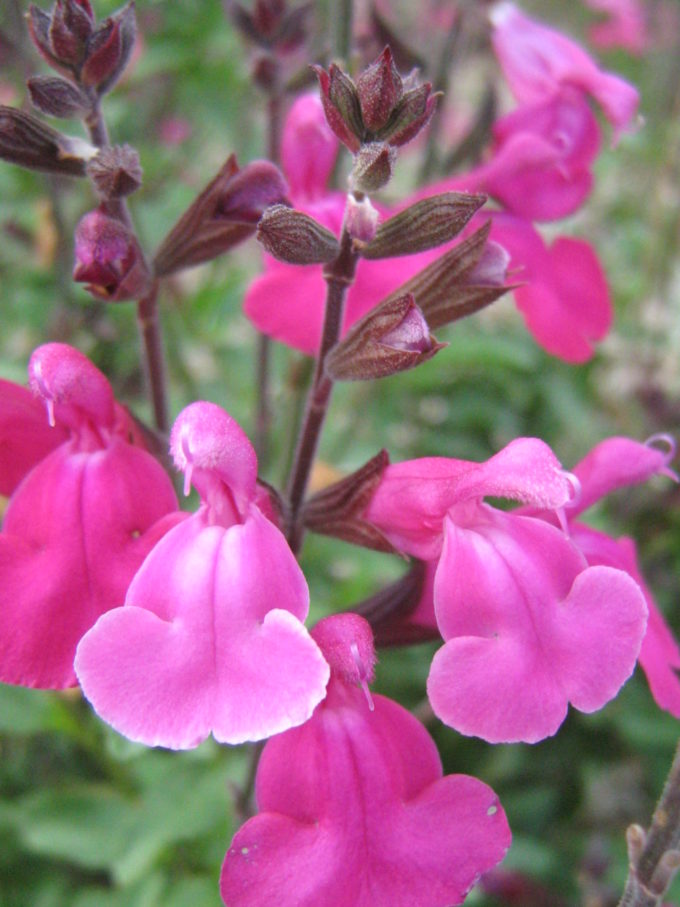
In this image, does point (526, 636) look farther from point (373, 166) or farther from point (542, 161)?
point (542, 161)

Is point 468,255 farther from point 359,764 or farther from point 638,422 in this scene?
point 638,422

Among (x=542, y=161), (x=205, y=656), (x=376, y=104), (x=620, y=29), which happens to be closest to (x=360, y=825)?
(x=205, y=656)

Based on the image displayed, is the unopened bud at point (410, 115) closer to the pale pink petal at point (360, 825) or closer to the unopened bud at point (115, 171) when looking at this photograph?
the unopened bud at point (115, 171)

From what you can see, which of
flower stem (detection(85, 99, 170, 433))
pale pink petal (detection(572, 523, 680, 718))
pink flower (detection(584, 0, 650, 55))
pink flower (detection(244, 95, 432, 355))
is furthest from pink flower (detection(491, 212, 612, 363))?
pink flower (detection(584, 0, 650, 55))

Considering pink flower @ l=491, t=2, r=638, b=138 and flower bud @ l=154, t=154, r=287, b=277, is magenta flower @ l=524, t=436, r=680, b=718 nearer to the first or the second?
flower bud @ l=154, t=154, r=287, b=277

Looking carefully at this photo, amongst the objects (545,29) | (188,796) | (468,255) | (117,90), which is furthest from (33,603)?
(117,90)
